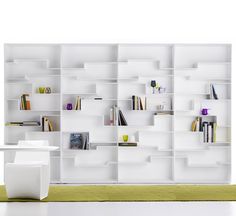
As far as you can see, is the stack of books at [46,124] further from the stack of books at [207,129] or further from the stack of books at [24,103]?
the stack of books at [207,129]

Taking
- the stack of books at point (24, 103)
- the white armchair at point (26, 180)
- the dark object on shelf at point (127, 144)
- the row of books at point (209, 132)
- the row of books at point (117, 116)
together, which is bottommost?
the white armchair at point (26, 180)

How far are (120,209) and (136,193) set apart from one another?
113 centimetres

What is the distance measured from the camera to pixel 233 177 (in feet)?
32.0

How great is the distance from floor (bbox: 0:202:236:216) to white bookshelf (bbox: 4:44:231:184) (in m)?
2.30

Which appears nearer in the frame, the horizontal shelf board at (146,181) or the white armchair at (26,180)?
the white armchair at (26,180)

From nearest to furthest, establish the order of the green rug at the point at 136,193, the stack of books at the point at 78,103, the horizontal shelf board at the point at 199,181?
the green rug at the point at 136,193
the stack of books at the point at 78,103
the horizontal shelf board at the point at 199,181

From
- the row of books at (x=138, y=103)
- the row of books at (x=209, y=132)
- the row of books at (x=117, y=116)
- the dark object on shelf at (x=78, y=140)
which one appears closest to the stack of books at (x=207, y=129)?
the row of books at (x=209, y=132)

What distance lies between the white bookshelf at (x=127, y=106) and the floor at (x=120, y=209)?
230 centimetres

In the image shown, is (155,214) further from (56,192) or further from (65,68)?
(65,68)

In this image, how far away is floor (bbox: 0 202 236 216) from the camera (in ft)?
21.5

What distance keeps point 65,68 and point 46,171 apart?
2468 mm
